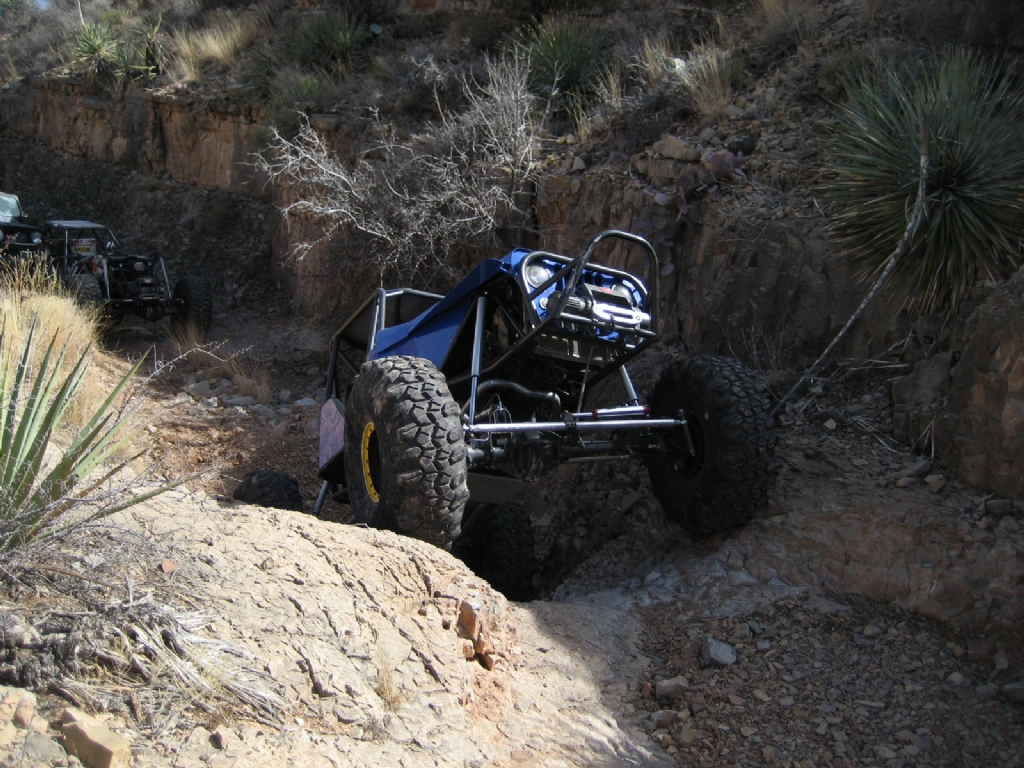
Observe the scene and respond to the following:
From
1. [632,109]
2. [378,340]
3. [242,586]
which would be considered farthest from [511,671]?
[632,109]

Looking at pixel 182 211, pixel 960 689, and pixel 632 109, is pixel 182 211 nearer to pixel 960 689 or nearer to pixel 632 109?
pixel 632 109

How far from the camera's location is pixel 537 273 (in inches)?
196

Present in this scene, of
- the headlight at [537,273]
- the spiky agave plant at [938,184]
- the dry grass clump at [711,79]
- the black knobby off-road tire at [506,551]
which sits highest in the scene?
the dry grass clump at [711,79]

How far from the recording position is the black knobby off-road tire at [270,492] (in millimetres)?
6234

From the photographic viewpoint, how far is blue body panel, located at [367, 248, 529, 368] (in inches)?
201

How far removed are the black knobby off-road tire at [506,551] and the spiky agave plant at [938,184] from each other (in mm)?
2892

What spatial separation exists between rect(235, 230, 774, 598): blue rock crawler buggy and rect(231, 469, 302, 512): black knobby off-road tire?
0.65m

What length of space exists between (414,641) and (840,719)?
6.20 feet

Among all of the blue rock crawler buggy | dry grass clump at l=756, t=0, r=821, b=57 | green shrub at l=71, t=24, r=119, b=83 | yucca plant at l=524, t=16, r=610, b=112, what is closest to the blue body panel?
the blue rock crawler buggy

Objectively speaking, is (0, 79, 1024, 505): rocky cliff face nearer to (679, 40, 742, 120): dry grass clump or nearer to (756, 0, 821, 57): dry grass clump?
(679, 40, 742, 120): dry grass clump

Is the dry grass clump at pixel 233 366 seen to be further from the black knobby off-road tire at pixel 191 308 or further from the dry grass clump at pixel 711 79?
the dry grass clump at pixel 711 79

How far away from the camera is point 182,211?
14.7m

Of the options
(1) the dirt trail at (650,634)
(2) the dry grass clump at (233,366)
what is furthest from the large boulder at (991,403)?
(2) the dry grass clump at (233,366)

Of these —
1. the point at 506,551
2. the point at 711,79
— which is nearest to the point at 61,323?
the point at 506,551
